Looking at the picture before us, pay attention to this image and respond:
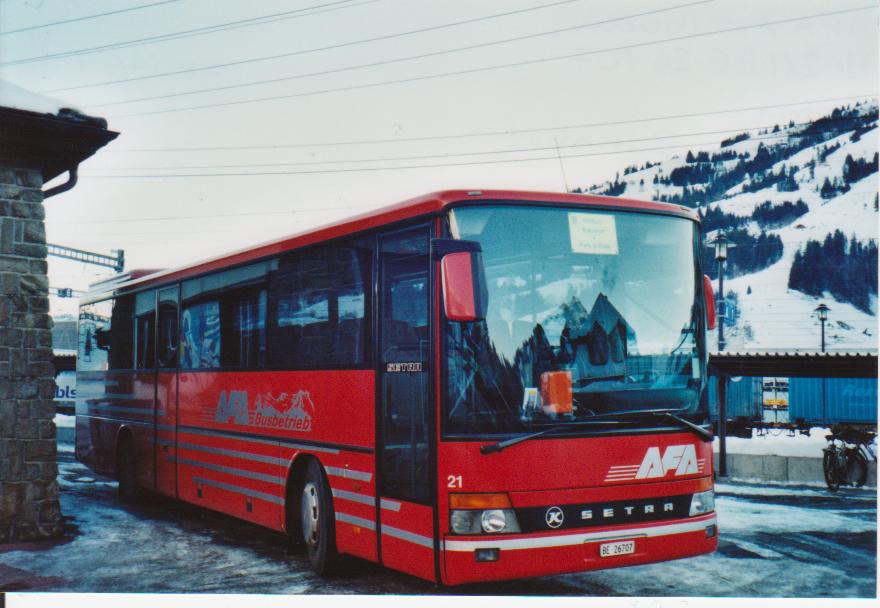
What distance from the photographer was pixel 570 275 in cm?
619

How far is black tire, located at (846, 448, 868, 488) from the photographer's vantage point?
1330 centimetres

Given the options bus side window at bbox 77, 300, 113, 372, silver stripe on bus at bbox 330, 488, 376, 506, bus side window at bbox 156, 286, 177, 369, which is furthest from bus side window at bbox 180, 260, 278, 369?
bus side window at bbox 77, 300, 113, 372

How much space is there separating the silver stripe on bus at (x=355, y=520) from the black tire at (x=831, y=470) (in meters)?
8.56

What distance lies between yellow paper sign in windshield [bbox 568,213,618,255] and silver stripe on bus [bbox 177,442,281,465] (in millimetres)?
3512

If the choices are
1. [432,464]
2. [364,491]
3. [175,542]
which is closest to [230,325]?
[175,542]

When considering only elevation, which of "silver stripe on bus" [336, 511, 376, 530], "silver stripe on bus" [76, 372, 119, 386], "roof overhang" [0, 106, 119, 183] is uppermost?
"roof overhang" [0, 106, 119, 183]

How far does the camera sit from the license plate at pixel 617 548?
20.1 ft

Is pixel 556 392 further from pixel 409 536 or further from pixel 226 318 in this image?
pixel 226 318

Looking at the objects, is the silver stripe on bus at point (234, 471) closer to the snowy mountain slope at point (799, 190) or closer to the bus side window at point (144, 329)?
the bus side window at point (144, 329)

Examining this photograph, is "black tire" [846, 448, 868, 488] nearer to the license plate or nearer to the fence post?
the fence post

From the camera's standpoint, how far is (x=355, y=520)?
7.09 metres

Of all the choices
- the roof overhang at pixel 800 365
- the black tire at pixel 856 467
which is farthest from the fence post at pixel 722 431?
the black tire at pixel 856 467

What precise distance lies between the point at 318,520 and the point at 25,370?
12.1ft

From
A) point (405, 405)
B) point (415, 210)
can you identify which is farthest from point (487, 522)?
point (415, 210)
